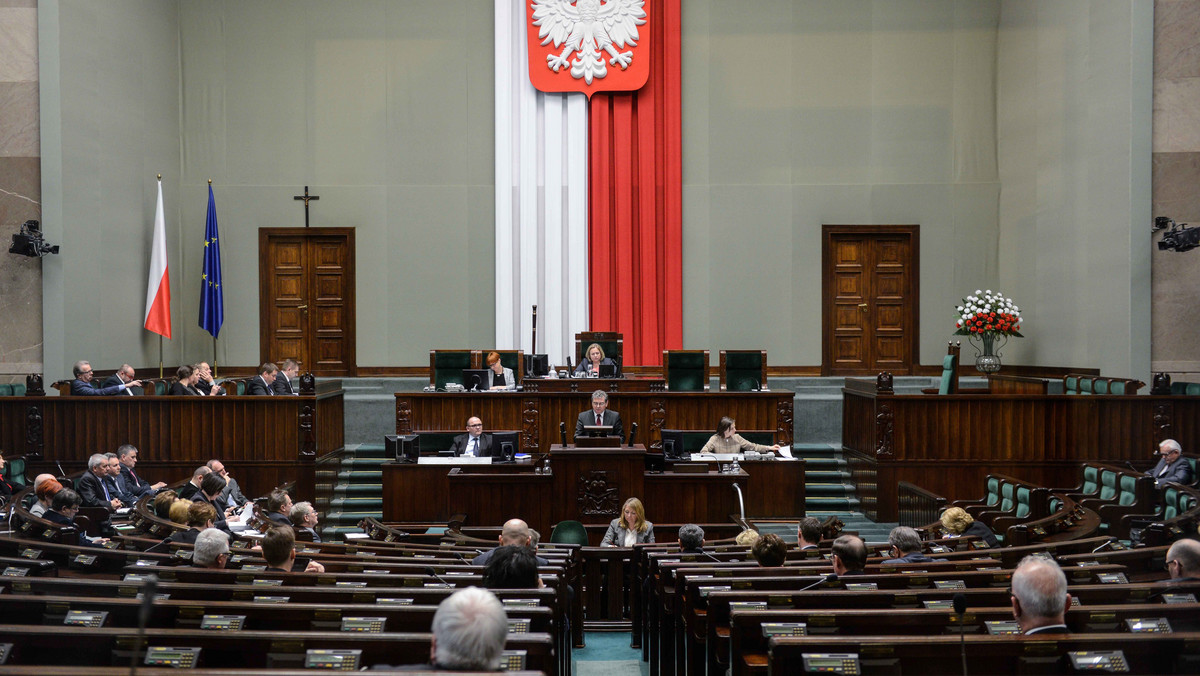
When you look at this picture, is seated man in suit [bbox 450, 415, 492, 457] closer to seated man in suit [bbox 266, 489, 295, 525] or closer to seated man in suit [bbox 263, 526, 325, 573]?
seated man in suit [bbox 266, 489, 295, 525]

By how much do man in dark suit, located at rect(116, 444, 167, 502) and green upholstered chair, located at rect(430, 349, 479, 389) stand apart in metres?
3.79

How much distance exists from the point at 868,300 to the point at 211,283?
9676 millimetres

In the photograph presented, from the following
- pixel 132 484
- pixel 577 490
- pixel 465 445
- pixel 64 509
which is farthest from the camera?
pixel 465 445

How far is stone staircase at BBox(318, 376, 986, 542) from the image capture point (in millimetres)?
10852

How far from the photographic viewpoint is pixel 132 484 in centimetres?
937

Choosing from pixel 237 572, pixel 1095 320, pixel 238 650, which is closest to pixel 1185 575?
pixel 238 650

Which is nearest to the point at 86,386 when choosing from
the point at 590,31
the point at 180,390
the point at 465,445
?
the point at 180,390

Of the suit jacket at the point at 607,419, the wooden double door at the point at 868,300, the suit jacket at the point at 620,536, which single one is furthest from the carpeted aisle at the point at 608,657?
the wooden double door at the point at 868,300

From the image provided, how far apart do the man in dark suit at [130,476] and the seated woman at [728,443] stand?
5.45 metres

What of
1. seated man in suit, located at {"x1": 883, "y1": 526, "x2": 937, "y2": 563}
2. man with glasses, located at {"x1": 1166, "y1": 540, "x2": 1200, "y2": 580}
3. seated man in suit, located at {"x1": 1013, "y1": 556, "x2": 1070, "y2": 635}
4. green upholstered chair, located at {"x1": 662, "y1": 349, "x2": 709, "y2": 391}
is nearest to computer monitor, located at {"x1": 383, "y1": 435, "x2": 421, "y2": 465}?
green upholstered chair, located at {"x1": 662, "y1": 349, "x2": 709, "y2": 391}

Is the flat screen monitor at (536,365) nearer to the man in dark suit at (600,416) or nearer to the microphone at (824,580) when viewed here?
the man in dark suit at (600,416)

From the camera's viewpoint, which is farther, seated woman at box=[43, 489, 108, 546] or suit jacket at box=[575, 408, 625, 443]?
suit jacket at box=[575, 408, 625, 443]

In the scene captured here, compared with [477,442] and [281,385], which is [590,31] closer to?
[281,385]

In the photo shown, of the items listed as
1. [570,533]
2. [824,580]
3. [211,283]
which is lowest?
[570,533]
